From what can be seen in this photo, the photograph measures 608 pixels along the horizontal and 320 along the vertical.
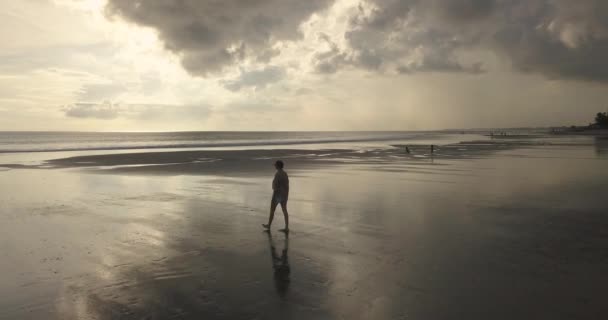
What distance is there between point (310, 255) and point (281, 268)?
96cm

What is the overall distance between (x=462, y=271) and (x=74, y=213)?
12016 millimetres

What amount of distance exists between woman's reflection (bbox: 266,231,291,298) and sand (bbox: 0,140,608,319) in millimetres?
35

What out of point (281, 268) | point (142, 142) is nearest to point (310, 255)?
point (281, 268)

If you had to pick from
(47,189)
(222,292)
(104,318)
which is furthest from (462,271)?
(47,189)

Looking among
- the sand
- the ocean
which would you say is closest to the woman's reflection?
the sand

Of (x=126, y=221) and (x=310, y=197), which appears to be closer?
(x=126, y=221)

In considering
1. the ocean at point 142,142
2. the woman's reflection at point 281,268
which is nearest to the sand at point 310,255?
the woman's reflection at point 281,268

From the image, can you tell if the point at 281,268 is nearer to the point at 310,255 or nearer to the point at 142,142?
the point at 310,255

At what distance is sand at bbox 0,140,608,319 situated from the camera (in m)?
5.79

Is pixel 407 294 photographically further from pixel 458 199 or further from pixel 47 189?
pixel 47 189

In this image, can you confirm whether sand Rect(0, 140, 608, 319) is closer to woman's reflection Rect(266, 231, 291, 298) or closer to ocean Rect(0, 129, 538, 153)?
woman's reflection Rect(266, 231, 291, 298)

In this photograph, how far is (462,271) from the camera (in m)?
7.14

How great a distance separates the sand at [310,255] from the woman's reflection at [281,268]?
4 centimetres

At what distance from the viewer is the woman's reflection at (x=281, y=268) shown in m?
6.46
